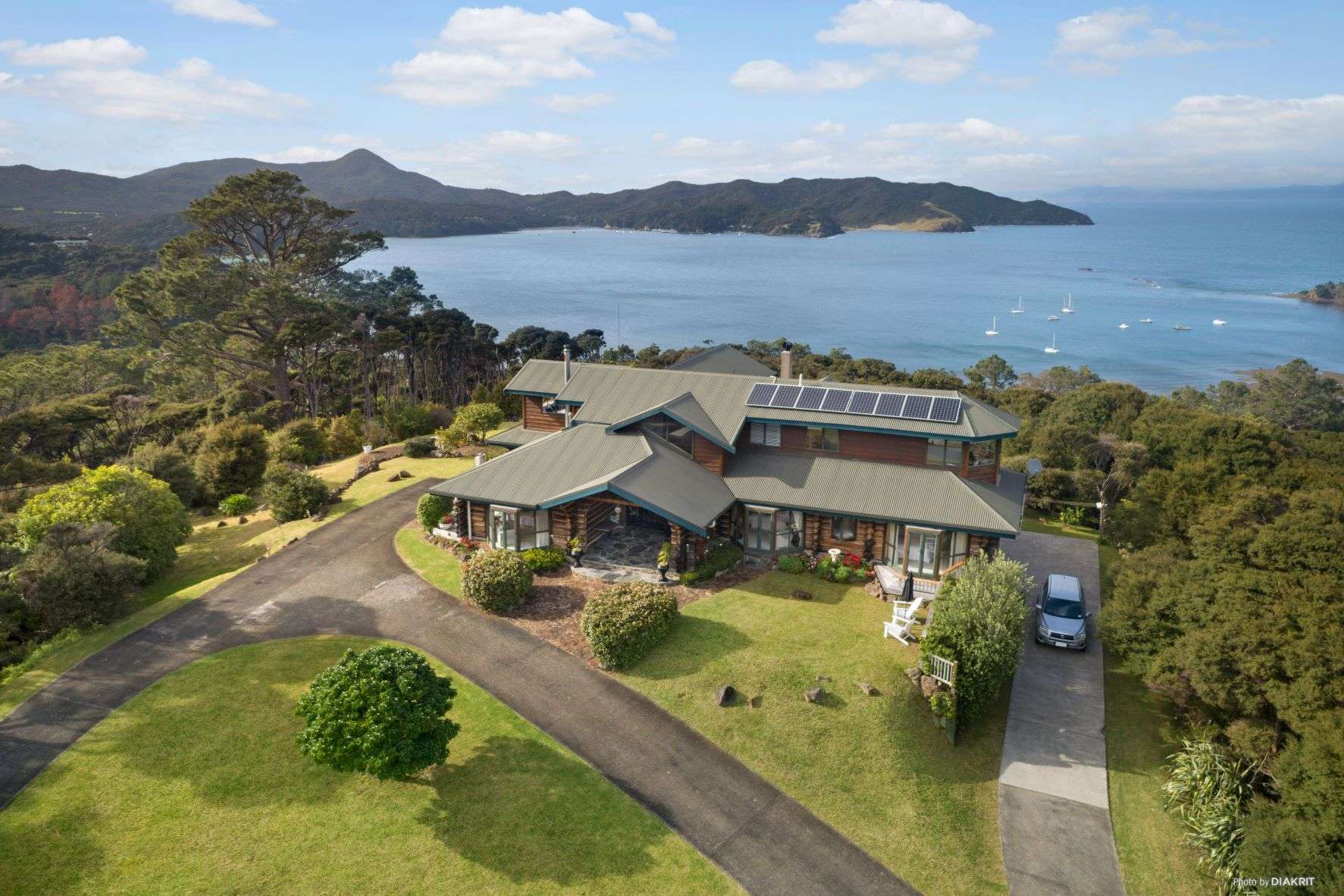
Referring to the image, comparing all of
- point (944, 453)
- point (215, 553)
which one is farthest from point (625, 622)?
point (215, 553)

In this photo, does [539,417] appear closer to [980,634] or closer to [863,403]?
[863,403]

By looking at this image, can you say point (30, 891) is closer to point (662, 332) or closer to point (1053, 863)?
point (1053, 863)

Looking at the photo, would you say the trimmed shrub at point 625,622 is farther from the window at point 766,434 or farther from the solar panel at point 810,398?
the solar panel at point 810,398

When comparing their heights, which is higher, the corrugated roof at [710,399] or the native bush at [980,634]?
the corrugated roof at [710,399]

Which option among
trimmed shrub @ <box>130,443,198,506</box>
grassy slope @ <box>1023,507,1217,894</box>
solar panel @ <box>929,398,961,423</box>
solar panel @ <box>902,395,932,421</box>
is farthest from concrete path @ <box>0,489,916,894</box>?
solar panel @ <box>929,398,961,423</box>

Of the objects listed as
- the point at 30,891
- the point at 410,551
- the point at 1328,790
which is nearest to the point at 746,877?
the point at 1328,790

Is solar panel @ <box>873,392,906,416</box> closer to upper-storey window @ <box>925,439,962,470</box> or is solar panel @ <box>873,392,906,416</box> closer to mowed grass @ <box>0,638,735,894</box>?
upper-storey window @ <box>925,439,962,470</box>

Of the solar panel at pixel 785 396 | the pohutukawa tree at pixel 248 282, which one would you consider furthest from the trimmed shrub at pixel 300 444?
the solar panel at pixel 785 396
